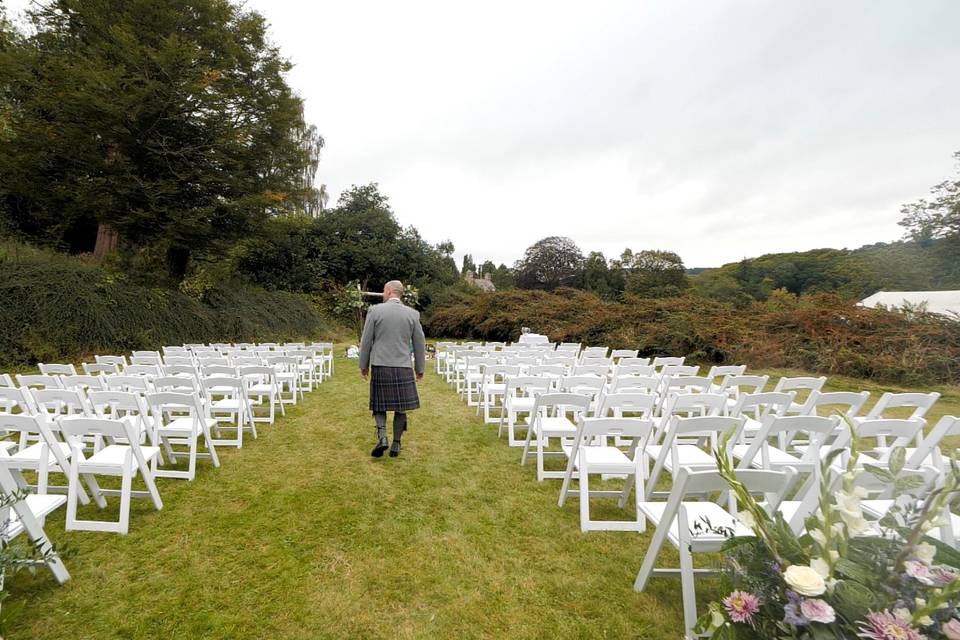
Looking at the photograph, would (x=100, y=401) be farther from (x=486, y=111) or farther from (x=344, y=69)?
(x=486, y=111)

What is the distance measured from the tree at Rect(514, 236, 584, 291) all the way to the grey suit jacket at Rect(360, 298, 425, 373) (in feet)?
95.6

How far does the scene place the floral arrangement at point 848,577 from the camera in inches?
40.3

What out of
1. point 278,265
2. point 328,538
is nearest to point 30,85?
point 278,265

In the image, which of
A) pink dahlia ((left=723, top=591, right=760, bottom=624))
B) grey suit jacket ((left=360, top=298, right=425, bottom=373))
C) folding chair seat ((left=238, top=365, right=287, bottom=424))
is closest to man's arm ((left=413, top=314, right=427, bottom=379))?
grey suit jacket ((left=360, top=298, right=425, bottom=373))

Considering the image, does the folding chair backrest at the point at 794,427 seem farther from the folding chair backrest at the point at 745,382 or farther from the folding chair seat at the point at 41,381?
the folding chair seat at the point at 41,381

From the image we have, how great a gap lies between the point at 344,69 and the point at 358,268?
1501cm

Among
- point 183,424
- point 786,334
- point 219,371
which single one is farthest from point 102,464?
point 786,334

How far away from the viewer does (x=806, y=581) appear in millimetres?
1033

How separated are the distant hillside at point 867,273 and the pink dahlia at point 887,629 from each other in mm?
15943

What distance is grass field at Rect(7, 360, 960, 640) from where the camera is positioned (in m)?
2.32

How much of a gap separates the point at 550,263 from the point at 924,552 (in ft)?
110

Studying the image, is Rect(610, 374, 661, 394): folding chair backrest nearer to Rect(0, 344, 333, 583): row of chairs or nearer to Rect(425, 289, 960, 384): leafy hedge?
Rect(0, 344, 333, 583): row of chairs

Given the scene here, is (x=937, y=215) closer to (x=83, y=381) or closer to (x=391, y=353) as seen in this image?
(x=391, y=353)

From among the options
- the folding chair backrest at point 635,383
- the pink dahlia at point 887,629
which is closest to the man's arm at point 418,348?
the folding chair backrest at point 635,383
